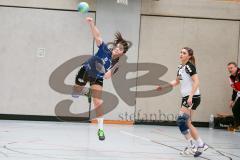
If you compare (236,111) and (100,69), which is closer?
(100,69)

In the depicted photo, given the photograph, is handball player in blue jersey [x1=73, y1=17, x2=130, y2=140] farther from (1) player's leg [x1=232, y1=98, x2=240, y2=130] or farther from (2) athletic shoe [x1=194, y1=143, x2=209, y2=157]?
(1) player's leg [x1=232, y1=98, x2=240, y2=130]

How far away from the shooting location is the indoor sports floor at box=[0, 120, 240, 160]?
308 inches

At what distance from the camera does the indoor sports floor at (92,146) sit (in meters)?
7.83

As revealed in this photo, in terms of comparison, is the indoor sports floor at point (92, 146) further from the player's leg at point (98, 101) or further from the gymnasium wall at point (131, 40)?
the gymnasium wall at point (131, 40)

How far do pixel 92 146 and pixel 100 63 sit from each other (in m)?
1.70

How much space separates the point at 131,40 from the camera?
50.9 ft

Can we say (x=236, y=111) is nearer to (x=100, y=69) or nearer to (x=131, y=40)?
(x=131, y=40)

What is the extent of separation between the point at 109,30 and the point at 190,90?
23.3 ft

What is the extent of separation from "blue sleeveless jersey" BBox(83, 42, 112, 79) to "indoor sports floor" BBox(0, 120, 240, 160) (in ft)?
4.88

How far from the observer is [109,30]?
15.4m

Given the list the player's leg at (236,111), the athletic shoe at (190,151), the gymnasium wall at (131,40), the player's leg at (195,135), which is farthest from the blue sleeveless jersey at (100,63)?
the player's leg at (236,111)

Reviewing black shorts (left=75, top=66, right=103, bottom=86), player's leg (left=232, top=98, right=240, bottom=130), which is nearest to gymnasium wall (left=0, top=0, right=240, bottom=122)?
player's leg (left=232, top=98, right=240, bottom=130)

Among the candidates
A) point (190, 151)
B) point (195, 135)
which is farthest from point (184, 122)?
point (190, 151)

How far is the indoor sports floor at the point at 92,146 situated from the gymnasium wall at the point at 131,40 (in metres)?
2.96
